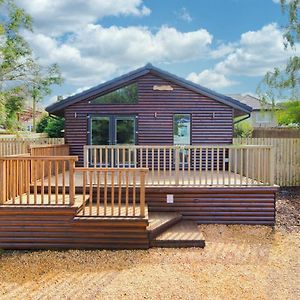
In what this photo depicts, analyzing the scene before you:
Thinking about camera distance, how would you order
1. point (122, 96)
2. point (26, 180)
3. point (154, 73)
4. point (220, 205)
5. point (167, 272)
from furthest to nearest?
1. point (122, 96)
2. point (154, 73)
3. point (220, 205)
4. point (26, 180)
5. point (167, 272)

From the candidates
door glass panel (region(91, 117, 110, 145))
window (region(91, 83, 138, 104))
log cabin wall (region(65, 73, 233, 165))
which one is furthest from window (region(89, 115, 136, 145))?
window (region(91, 83, 138, 104))

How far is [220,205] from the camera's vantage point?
763 cm

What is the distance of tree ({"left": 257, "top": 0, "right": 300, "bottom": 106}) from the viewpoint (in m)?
10.8

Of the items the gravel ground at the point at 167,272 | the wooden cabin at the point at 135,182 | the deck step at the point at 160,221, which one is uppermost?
the wooden cabin at the point at 135,182

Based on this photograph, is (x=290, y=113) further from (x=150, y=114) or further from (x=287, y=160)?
(x=150, y=114)

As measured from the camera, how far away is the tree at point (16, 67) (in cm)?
820

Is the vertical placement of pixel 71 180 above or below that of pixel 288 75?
below

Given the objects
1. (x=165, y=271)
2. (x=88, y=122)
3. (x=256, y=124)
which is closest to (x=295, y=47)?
(x=88, y=122)

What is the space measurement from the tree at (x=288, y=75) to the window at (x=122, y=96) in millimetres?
4326

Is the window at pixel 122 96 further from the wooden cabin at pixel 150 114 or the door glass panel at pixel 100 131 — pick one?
the door glass panel at pixel 100 131

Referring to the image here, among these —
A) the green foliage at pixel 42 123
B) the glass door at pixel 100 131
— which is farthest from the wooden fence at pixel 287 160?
the green foliage at pixel 42 123

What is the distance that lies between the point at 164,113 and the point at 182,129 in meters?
0.81

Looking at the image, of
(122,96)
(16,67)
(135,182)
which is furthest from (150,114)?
(135,182)

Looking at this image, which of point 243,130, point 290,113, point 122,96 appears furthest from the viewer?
point 243,130
